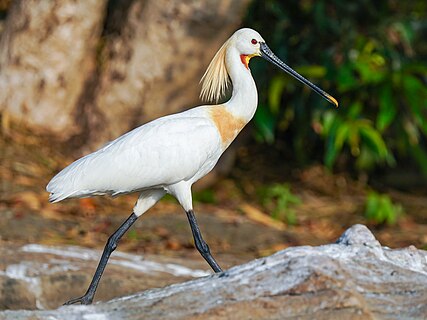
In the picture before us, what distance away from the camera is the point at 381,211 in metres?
9.70

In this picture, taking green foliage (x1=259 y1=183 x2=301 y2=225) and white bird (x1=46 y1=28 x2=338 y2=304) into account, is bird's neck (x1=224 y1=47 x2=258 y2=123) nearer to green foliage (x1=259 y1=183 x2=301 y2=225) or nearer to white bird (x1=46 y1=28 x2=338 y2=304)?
white bird (x1=46 y1=28 x2=338 y2=304)

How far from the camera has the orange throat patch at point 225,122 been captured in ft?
18.9

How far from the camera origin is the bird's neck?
19.1ft

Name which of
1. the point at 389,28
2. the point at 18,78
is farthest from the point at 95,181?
the point at 389,28

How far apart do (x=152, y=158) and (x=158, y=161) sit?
0.04 metres

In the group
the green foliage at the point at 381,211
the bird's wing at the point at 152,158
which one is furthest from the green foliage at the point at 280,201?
the bird's wing at the point at 152,158

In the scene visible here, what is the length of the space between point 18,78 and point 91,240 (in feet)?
7.14

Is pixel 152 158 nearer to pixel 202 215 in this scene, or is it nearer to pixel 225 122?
pixel 225 122

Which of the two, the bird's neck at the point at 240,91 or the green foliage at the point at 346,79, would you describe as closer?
the bird's neck at the point at 240,91

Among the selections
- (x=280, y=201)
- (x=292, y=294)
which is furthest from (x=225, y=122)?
(x=280, y=201)

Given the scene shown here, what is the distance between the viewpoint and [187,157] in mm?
5613

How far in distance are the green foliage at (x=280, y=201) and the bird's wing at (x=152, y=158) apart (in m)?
4.09

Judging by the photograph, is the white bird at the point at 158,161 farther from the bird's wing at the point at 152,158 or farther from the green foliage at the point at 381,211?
the green foliage at the point at 381,211

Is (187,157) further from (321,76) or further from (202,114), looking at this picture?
(321,76)
